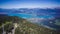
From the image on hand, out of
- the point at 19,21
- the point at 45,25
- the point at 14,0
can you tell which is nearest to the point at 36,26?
the point at 45,25

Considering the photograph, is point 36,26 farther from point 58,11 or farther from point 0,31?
point 0,31

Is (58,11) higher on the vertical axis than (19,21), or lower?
higher

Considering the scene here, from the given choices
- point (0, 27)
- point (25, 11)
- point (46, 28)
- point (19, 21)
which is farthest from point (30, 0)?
point (0, 27)

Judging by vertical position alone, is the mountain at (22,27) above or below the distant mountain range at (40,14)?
below

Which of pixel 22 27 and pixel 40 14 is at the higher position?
pixel 40 14

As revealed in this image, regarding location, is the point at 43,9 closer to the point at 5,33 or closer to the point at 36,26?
the point at 36,26

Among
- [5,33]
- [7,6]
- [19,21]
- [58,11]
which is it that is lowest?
[5,33]

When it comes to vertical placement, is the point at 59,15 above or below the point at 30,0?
below

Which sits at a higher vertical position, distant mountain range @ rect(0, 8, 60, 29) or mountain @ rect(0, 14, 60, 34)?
distant mountain range @ rect(0, 8, 60, 29)

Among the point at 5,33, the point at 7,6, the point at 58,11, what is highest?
the point at 7,6
